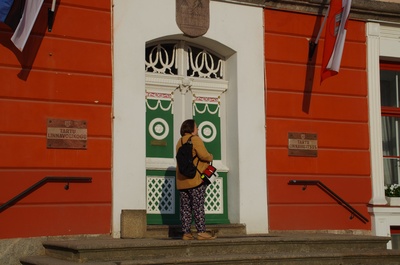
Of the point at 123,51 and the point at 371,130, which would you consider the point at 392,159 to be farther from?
the point at 123,51

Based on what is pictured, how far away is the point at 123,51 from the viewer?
10.9m

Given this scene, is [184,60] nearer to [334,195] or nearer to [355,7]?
[355,7]

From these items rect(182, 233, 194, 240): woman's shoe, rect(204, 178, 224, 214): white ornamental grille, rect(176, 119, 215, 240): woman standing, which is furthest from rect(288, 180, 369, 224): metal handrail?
rect(182, 233, 194, 240): woman's shoe

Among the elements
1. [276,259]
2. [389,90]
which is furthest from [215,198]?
[389,90]

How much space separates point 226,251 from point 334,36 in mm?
4283

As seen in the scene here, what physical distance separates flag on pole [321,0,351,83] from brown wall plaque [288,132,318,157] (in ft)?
3.19

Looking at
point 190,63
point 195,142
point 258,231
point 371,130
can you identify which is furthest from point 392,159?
point 195,142

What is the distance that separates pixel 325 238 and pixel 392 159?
12.1 ft

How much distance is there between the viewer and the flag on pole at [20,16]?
31.7ft

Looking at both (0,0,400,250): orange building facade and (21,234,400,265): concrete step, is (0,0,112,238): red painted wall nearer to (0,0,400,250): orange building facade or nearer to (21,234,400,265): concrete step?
(0,0,400,250): orange building facade

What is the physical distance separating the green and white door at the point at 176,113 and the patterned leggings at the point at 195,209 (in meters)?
1.49

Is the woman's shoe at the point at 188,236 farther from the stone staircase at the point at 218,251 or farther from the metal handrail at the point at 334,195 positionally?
the metal handrail at the point at 334,195

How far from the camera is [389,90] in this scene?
13398 mm

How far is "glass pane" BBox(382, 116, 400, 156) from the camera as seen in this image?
13.3m
